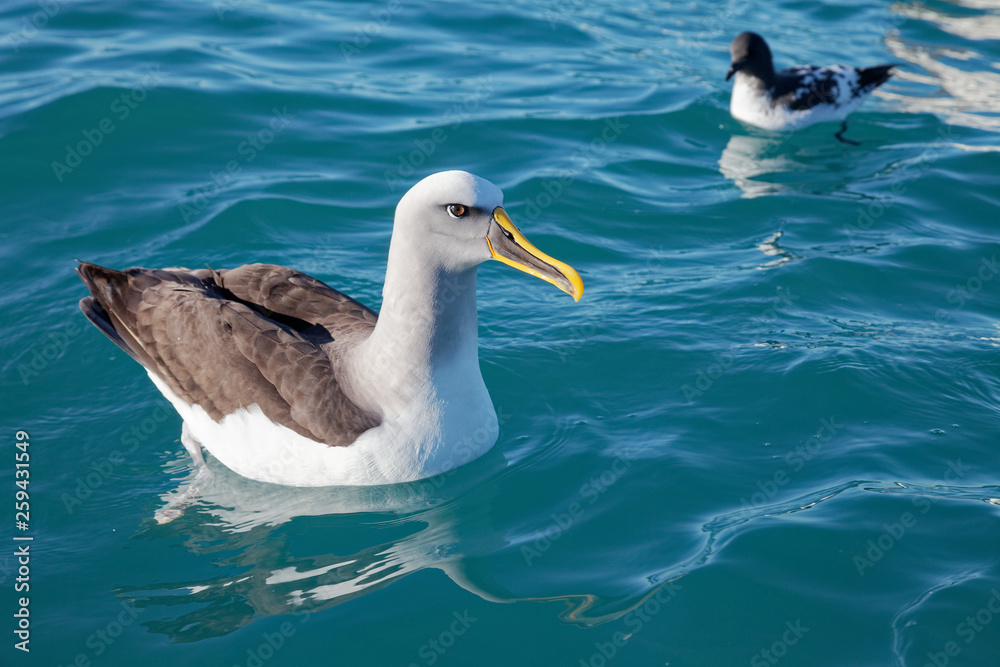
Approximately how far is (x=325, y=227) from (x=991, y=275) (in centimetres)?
689

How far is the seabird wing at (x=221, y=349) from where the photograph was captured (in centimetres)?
578

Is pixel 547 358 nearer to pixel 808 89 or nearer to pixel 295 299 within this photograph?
pixel 295 299

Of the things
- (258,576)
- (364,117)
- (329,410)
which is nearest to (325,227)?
(364,117)

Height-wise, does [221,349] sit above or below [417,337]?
below

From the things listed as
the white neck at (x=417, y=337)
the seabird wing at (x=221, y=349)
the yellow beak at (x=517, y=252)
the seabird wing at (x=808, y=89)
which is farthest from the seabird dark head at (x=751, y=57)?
the seabird wing at (x=221, y=349)

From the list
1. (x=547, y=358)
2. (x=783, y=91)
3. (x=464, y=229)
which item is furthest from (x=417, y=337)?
(x=783, y=91)

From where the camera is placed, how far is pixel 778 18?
1697 centimetres

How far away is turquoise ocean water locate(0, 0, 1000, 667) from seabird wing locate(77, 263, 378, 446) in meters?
0.65

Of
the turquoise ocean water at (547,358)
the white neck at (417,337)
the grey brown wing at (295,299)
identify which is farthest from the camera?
the grey brown wing at (295,299)

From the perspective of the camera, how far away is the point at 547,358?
767 centimetres

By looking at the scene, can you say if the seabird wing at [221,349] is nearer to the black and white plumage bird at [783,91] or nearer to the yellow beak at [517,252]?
the yellow beak at [517,252]

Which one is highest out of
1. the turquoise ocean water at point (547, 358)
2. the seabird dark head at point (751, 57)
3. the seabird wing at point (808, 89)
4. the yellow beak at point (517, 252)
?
the seabird dark head at point (751, 57)

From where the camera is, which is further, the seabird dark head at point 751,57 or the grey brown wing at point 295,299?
the seabird dark head at point 751,57

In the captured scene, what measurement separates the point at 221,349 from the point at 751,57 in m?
9.23
